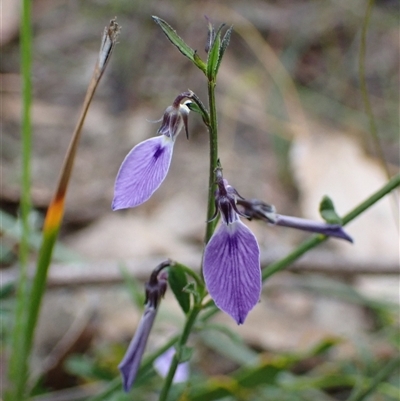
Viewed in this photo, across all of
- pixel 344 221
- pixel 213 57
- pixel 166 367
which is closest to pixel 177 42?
pixel 213 57

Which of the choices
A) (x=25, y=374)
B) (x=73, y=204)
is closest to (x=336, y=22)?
(x=73, y=204)

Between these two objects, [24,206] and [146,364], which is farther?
[24,206]

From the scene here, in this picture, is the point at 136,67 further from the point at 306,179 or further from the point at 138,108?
the point at 306,179

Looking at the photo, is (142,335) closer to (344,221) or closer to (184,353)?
(184,353)

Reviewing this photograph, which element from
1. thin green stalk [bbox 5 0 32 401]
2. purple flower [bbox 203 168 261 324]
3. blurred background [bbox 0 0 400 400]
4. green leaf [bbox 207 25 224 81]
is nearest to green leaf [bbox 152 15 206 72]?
green leaf [bbox 207 25 224 81]

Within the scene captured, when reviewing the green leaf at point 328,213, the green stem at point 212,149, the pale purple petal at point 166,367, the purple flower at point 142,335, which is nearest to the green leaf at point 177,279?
the purple flower at point 142,335

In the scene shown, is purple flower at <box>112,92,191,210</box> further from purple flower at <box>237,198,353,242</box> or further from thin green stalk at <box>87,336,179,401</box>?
thin green stalk at <box>87,336,179,401</box>

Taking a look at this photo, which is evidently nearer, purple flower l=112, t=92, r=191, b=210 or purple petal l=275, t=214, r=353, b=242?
purple flower l=112, t=92, r=191, b=210
